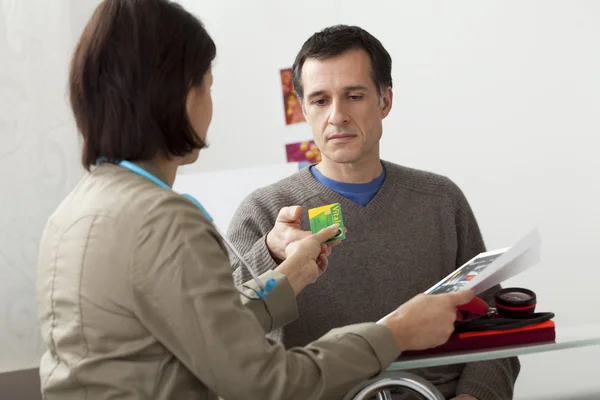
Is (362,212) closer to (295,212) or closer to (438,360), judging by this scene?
(295,212)

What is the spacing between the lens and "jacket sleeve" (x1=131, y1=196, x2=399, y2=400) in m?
0.97

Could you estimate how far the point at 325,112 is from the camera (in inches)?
73.8

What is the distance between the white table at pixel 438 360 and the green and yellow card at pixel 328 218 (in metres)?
0.32

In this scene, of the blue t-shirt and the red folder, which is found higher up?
the blue t-shirt

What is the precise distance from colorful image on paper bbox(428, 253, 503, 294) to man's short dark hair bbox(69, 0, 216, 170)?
52 cm

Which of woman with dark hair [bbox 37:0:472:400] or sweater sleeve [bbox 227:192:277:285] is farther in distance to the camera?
sweater sleeve [bbox 227:192:277:285]

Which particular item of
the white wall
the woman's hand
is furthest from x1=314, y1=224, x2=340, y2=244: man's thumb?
the white wall

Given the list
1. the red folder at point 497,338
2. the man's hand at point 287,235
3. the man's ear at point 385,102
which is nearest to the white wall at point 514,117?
the man's ear at point 385,102

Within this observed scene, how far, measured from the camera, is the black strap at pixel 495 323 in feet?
3.94

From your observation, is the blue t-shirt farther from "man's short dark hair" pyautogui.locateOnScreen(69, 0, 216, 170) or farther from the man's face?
"man's short dark hair" pyautogui.locateOnScreen(69, 0, 216, 170)

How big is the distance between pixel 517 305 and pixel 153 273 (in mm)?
603

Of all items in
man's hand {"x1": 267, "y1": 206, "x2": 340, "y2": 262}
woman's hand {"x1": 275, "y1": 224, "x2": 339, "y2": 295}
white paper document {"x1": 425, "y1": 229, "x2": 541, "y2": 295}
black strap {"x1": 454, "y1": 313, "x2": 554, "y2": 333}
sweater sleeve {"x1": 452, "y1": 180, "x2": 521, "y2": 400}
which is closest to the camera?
white paper document {"x1": 425, "y1": 229, "x2": 541, "y2": 295}

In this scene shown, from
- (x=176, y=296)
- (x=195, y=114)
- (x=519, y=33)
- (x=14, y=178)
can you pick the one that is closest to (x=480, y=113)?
(x=519, y=33)

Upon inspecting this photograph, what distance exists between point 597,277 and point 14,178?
189 cm
